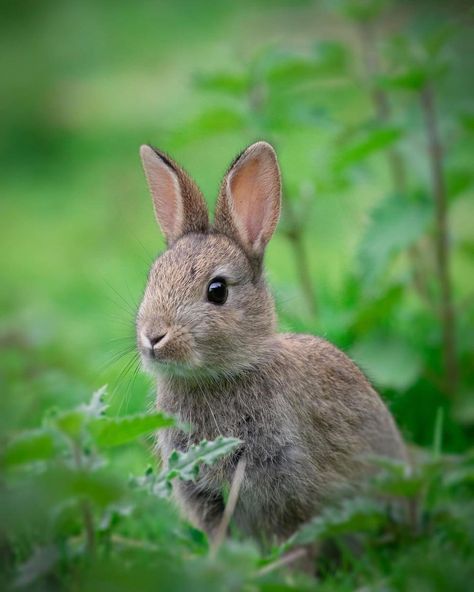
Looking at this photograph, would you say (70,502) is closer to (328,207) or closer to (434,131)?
(434,131)

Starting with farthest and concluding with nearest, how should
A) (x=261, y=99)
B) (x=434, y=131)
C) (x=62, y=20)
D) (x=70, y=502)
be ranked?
1. (x=62, y=20)
2. (x=261, y=99)
3. (x=434, y=131)
4. (x=70, y=502)

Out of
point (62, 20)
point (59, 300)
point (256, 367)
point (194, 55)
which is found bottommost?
point (256, 367)

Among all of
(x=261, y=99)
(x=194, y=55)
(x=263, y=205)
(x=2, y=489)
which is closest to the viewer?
(x=2, y=489)

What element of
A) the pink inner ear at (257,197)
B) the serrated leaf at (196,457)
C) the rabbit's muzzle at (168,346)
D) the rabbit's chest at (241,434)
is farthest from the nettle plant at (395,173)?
the serrated leaf at (196,457)

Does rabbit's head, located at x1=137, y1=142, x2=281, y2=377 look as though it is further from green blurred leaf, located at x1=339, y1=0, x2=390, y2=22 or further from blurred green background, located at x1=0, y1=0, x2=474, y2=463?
green blurred leaf, located at x1=339, y1=0, x2=390, y2=22

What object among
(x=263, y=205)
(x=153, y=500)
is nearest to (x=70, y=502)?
(x=153, y=500)

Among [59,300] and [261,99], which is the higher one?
[261,99]

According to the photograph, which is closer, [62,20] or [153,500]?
[153,500]
